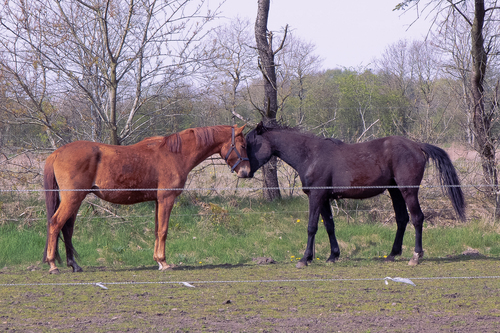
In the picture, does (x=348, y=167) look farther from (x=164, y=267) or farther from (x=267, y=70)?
(x=267, y=70)

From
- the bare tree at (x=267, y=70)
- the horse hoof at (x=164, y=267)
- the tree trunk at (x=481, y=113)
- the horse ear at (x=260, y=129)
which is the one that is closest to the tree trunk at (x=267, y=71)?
the bare tree at (x=267, y=70)

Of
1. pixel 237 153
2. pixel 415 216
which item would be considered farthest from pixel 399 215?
pixel 237 153

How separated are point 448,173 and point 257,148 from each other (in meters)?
2.79

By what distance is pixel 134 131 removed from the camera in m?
9.37

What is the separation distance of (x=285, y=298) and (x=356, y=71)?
25026mm

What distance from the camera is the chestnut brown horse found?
5805mm

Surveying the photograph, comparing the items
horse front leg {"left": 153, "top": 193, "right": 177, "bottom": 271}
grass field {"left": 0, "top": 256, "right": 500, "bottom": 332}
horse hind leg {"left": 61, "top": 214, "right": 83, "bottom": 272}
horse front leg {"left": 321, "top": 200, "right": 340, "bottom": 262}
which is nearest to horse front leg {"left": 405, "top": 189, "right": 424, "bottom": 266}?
grass field {"left": 0, "top": 256, "right": 500, "bottom": 332}

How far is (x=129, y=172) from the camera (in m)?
6.02

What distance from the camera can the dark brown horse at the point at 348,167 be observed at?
645 cm

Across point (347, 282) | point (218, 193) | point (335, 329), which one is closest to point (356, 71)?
point (218, 193)

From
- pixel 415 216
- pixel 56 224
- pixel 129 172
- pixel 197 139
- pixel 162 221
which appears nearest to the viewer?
pixel 56 224

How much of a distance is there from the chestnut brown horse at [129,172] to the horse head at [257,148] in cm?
20

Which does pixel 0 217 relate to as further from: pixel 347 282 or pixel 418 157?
pixel 418 157

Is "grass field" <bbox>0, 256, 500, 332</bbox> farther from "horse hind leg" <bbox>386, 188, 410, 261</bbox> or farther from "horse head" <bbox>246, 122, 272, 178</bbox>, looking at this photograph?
"horse head" <bbox>246, 122, 272, 178</bbox>
